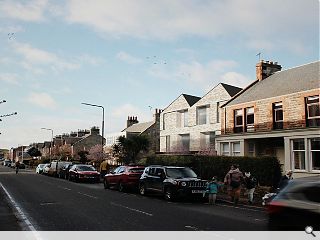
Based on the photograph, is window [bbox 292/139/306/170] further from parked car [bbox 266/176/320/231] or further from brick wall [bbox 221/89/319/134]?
parked car [bbox 266/176/320/231]

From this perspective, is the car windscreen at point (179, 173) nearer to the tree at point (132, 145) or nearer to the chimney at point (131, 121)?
the tree at point (132, 145)

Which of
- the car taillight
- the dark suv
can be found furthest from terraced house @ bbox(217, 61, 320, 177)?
the car taillight

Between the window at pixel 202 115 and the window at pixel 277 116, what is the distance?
14.8m

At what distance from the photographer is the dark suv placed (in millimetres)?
18016

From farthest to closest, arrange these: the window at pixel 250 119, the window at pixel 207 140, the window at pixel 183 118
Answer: the window at pixel 183 118 → the window at pixel 207 140 → the window at pixel 250 119

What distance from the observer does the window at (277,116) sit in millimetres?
33059

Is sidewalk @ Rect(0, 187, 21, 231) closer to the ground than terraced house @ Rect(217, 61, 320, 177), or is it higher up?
Result: closer to the ground

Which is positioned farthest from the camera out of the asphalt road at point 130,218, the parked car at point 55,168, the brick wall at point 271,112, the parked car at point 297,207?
the parked car at point 55,168

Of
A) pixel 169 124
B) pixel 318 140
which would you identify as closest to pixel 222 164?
pixel 318 140

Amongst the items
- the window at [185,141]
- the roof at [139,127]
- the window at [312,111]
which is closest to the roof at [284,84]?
the window at [312,111]

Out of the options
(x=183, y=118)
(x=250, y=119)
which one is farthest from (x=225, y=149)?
(x=183, y=118)

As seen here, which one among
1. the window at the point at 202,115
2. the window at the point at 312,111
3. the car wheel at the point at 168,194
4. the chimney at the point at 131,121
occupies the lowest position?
the car wheel at the point at 168,194

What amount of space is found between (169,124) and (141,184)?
33440 mm

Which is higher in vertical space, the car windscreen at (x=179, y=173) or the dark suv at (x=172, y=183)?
the car windscreen at (x=179, y=173)
